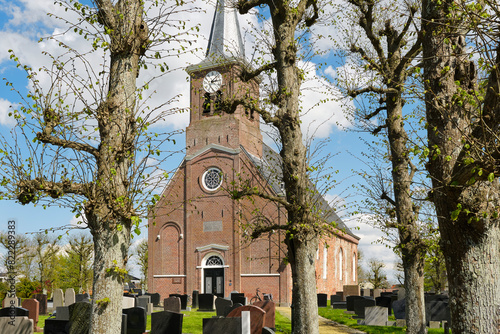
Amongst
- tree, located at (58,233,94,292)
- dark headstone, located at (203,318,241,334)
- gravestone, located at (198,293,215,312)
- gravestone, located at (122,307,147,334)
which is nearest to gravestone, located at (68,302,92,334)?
gravestone, located at (122,307,147,334)

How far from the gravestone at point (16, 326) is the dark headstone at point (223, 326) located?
4060 millimetres

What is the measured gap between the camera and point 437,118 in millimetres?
5906

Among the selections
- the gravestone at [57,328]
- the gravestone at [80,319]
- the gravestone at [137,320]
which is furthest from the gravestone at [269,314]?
the gravestone at [57,328]

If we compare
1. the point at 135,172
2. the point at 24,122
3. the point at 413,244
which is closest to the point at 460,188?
the point at 135,172

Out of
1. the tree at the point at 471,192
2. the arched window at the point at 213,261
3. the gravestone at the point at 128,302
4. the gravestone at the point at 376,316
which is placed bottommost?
the gravestone at the point at 376,316

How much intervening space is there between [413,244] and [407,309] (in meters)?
1.66

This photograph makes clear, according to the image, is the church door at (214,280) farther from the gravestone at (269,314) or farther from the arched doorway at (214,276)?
the gravestone at (269,314)

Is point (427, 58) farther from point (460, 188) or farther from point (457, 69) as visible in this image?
point (460, 188)

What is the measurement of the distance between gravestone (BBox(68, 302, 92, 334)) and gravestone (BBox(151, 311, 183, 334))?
4.75 feet

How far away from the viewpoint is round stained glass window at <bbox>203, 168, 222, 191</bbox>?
30.2 metres

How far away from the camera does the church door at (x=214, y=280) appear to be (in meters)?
28.8

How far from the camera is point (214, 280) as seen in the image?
2905cm

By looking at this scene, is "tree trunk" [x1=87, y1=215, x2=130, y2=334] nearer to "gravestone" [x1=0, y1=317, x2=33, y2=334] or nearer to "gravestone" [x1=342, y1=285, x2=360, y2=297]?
"gravestone" [x1=0, y1=317, x2=33, y2=334]

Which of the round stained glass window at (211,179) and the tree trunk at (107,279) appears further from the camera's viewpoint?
the round stained glass window at (211,179)
